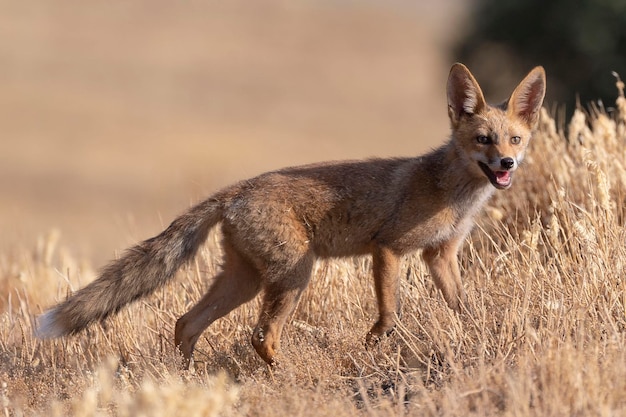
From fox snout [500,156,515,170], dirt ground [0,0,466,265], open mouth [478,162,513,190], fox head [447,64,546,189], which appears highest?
fox head [447,64,546,189]

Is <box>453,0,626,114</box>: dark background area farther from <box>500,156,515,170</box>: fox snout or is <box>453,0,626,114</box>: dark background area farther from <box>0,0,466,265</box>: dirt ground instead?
<box>500,156,515,170</box>: fox snout

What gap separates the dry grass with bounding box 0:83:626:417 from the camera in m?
4.92

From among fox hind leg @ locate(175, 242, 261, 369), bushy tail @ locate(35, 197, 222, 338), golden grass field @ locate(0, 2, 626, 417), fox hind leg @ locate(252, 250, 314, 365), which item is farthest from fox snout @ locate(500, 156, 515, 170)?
bushy tail @ locate(35, 197, 222, 338)

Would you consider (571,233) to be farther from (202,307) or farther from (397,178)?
(202,307)

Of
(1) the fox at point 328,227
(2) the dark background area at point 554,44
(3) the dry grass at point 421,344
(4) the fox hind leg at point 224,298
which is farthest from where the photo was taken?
(2) the dark background area at point 554,44

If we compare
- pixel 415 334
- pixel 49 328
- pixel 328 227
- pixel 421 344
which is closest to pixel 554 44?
pixel 328 227

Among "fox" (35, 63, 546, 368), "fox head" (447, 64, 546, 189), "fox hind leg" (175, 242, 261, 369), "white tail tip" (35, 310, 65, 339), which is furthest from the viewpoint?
"fox hind leg" (175, 242, 261, 369)

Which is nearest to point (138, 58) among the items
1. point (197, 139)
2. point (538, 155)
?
point (197, 139)

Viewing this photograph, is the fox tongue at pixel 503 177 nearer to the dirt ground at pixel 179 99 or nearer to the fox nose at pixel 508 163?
the fox nose at pixel 508 163

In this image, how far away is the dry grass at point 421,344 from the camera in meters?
4.92

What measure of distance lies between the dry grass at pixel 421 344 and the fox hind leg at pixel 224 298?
0.68ft

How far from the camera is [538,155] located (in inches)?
345

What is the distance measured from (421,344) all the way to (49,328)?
2.51 metres

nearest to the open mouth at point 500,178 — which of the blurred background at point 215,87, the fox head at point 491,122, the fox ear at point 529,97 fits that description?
the fox head at point 491,122
